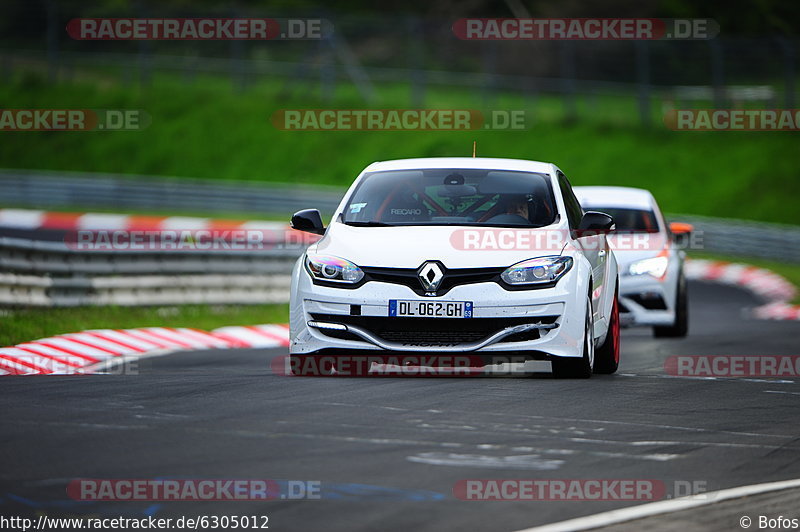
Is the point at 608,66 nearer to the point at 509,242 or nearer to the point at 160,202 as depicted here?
the point at 160,202

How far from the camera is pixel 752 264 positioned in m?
35.3

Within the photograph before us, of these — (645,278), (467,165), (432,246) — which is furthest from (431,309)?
→ (645,278)

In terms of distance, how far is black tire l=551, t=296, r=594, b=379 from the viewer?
33.9ft

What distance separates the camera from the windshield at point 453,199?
1078 cm

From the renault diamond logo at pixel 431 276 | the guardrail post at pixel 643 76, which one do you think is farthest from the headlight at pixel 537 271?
the guardrail post at pixel 643 76

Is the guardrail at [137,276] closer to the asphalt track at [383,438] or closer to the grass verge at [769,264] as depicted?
the asphalt track at [383,438]

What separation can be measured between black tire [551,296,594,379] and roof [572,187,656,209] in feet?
21.7

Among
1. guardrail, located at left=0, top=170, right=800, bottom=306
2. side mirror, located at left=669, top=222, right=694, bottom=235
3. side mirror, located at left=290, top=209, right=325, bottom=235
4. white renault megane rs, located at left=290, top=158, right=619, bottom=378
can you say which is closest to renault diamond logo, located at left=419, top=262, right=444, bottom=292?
white renault megane rs, located at left=290, top=158, right=619, bottom=378

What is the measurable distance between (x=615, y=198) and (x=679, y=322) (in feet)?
5.61

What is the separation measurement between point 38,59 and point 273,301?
31.0m

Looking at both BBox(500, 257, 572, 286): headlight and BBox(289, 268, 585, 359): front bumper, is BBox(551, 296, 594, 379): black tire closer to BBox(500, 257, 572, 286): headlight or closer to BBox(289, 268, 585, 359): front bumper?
BBox(289, 268, 585, 359): front bumper

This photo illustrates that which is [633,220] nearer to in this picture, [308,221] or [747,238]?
[308,221]

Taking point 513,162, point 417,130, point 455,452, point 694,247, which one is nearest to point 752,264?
point 694,247

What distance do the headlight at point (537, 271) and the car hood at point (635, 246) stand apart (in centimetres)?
639
